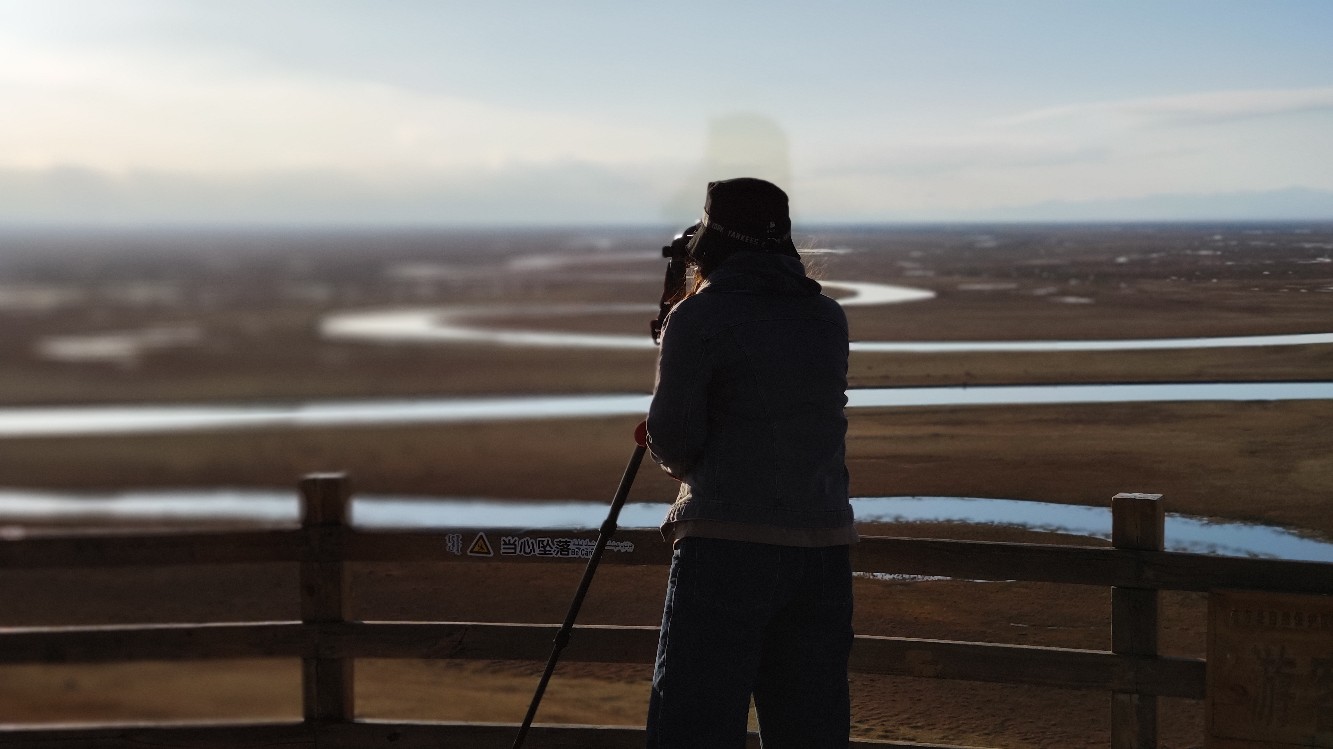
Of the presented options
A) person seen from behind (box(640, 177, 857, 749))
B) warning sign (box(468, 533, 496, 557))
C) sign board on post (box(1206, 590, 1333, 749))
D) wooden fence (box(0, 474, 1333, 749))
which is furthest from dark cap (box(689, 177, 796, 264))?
sign board on post (box(1206, 590, 1333, 749))

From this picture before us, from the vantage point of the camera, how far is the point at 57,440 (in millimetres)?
26344

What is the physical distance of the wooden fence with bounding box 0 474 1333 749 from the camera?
4273 mm

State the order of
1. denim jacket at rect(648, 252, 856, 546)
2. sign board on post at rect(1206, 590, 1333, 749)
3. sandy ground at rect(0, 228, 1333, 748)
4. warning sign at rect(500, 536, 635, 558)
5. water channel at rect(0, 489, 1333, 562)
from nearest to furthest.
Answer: denim jacket at rect(648, 252, 856, 546) → sign board on post at rect(1206, 590, 1333, 749) → warning sign at rect(500, 536, 635, 558) → sandy ground at rect(0, 228, 1333, 748) → water channel at rect(0, 489, 1333, 562)

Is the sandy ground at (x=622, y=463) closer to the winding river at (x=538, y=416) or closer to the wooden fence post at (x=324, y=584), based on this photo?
the winding river at (x=538, y=416)

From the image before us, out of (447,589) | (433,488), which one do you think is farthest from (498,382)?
(447,589)

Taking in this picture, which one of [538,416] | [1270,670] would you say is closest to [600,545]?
[1270,670]

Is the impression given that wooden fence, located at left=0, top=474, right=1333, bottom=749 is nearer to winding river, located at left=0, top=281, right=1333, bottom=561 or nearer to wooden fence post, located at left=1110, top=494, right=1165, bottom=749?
wooden fence post, located at left=1110, top=494, right=1165, bottom=749

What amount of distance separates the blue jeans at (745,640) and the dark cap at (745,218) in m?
0.67

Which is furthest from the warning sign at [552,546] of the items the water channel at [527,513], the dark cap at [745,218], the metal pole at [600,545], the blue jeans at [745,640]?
the water channel at [527,513]

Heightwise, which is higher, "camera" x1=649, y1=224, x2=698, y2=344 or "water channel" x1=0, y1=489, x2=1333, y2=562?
"camera" x1=649, y1=224, x2=698, y2=344

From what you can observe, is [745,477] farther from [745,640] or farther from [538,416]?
[538,416]

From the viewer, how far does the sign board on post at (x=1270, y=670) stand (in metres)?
4.04

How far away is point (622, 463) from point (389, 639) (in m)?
14.1

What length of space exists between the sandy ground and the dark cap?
0.89m
